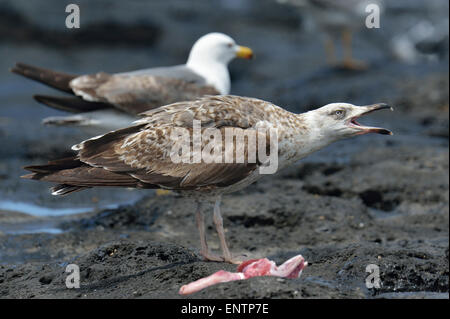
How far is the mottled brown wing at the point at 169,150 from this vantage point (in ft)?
18.4

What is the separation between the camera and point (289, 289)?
14.9 ft

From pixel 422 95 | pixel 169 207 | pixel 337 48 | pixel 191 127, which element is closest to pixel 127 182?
pixel 191 127

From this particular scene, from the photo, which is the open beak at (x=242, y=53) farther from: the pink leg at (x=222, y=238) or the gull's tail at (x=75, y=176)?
the gull's tail at (x=75, y=176)

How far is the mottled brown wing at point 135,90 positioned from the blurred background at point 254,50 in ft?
7.77

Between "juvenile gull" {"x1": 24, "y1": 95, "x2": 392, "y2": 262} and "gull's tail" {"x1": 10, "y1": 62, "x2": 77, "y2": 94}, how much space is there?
130 inches

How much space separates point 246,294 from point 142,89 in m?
4.60

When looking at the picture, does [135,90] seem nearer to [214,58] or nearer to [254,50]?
[214,58]

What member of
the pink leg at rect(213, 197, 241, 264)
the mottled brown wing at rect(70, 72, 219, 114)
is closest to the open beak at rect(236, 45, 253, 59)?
the mottled brown wing at rect(70, 72, 219, 114)

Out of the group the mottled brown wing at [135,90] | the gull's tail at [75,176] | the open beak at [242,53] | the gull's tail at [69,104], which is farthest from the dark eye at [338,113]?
the open beak at [242,53]

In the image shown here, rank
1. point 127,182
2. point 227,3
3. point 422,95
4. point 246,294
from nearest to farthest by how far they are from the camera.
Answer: point 246,294, point 127,182, point 422,95, point 227,3

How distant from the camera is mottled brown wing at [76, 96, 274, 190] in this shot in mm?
5594

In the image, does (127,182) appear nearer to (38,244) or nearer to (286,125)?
(286,125)

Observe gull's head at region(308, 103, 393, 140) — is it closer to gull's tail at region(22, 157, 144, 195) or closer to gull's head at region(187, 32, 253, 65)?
gull's tail at region(22, 157, 144, 195)

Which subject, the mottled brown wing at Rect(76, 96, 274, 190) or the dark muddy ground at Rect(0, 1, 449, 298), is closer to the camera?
the dark muddy ground at Rect(0, 1, 449, 298)
